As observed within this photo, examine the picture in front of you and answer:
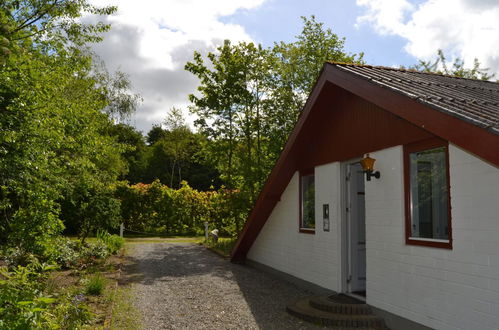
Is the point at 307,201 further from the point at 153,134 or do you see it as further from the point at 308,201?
the point at 153,134

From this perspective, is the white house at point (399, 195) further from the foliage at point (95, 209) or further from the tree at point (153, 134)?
the tree at point (153, 134)

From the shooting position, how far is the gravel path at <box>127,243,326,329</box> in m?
6.70

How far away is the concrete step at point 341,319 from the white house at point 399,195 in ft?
0.93

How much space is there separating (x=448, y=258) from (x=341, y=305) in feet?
7.08

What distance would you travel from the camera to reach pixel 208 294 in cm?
866

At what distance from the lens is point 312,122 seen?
8797 millimetres

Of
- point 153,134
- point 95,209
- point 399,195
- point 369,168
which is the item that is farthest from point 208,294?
point 153,134

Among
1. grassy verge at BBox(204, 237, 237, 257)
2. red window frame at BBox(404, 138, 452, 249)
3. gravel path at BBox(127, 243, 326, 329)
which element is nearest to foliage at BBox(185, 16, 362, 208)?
grassy verge at BBox(204, 237, 237, 257)

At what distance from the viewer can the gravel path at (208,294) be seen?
264 inches

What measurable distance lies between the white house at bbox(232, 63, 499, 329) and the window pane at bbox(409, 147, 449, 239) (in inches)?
0.6

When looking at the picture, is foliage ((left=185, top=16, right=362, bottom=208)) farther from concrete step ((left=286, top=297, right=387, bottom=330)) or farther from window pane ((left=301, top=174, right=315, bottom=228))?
concrete step ((left=286, top=297, right=387, bottom=330))

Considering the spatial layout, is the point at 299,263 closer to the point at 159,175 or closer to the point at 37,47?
the point at 37,47

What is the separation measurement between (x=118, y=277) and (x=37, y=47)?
5.20m

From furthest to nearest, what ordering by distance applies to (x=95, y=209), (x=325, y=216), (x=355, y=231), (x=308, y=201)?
(x=95, y=209)
(x=308, y=201)
(x=325, y=216)
(x=355, y=231)
